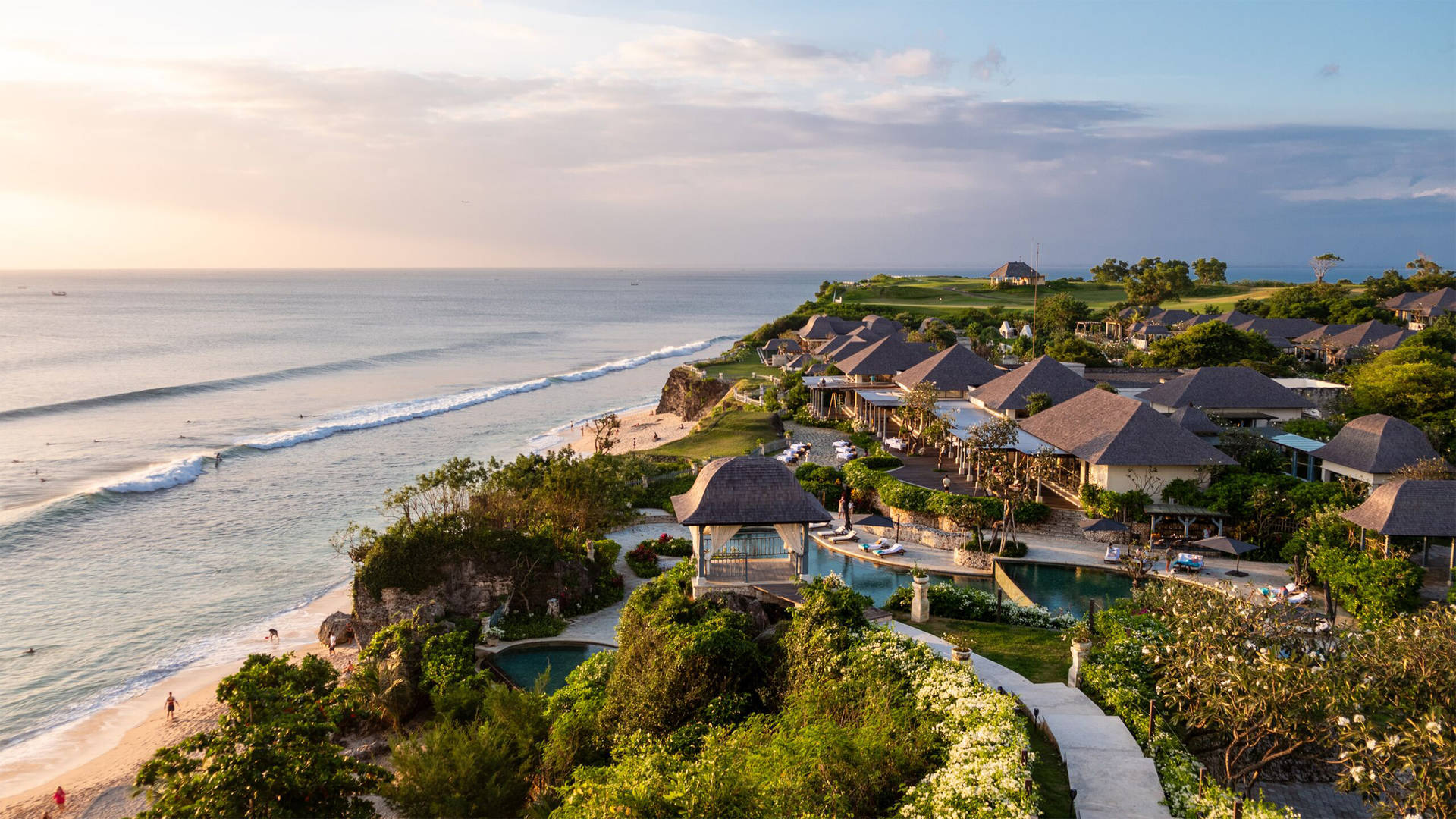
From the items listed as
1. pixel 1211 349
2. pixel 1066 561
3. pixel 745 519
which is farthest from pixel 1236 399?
pixel 745 519

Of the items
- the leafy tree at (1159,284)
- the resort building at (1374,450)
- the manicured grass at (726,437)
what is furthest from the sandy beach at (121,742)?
the leafy tree at (1159,284)

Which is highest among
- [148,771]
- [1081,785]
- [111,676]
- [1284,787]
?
[148,771]

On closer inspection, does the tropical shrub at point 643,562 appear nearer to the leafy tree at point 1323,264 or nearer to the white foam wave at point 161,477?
the white foam wave at point 161,477

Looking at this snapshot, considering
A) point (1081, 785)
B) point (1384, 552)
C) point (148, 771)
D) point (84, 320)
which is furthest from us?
point (84, 320)

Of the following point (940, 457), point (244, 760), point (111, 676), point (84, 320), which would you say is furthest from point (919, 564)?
point (84, 320)

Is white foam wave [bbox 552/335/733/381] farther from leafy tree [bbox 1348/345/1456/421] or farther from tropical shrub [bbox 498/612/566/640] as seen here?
leafy tree [bbox 1348/345/1456/421]

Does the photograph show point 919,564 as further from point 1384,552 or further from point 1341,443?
point 1341,443

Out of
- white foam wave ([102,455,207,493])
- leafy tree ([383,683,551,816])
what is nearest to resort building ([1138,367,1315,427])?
leafy tree ([383,683,551,816])
